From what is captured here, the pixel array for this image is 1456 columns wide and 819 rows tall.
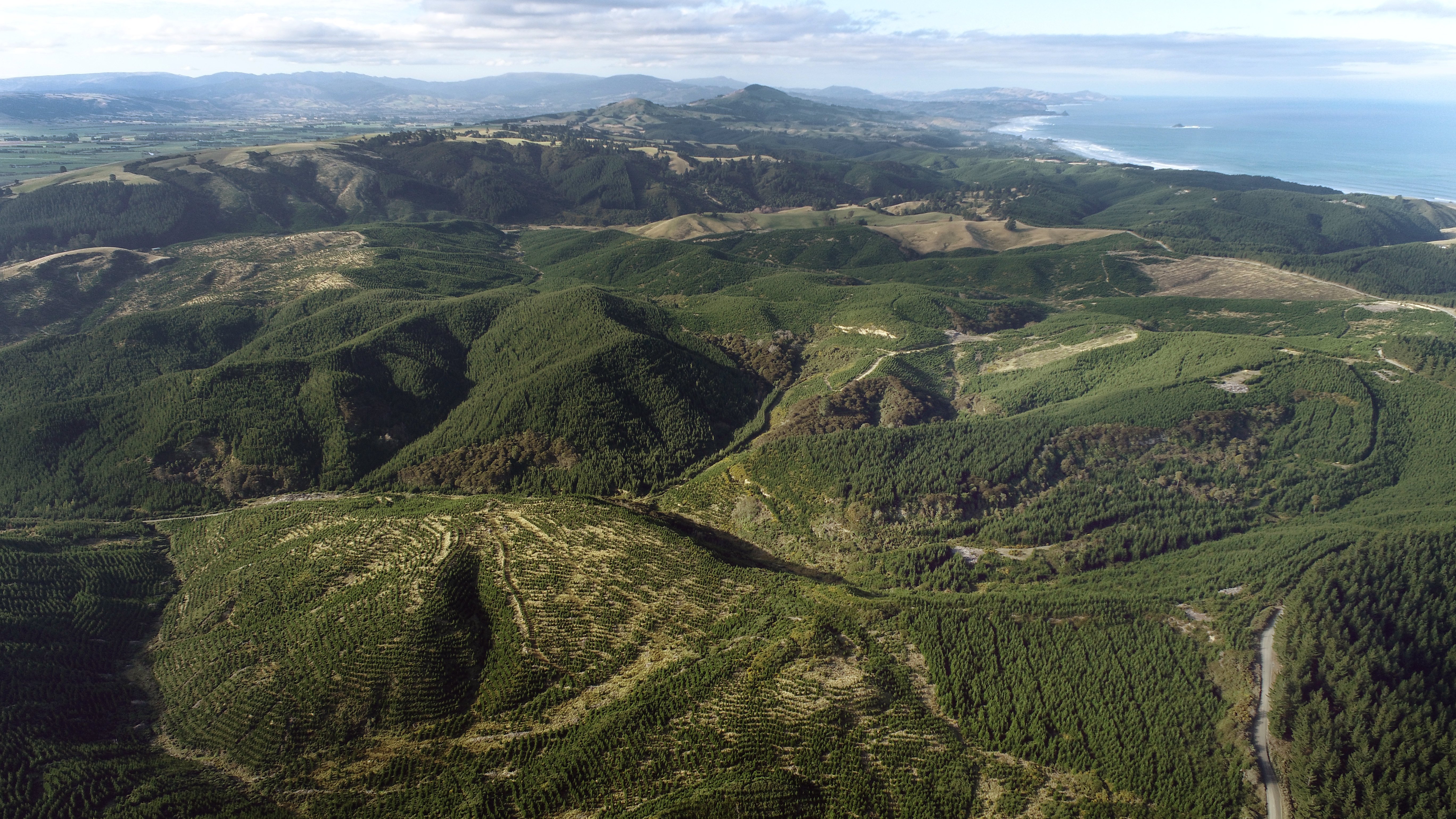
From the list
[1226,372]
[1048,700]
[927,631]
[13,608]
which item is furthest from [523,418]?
[1226,372]

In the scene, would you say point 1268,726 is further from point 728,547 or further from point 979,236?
point 979,236

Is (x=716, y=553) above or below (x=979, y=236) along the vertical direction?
below

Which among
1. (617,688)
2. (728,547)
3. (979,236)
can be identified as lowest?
(617,688)

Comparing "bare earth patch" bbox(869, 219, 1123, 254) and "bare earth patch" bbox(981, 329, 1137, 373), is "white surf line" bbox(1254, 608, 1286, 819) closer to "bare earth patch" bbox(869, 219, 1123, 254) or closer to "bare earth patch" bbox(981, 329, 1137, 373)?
"bare earth patch" bbox(981, 329, 1137, 373)

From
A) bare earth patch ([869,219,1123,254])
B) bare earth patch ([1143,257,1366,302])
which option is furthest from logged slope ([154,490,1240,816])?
bare earth patch ([869,219,1123,254])

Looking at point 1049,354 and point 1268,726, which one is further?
point 1049,354

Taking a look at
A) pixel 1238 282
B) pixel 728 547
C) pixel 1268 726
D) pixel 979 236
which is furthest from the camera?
pixel 979 236

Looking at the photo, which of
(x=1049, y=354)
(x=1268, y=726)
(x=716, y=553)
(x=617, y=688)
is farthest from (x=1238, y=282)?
(x=617, y=688)

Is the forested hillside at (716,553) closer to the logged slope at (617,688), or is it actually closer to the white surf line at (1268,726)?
the logged slope at (617,688)
